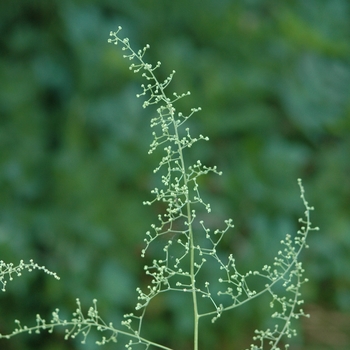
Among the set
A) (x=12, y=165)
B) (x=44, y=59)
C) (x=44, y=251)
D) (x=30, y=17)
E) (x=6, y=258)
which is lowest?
(x=6, y=258)

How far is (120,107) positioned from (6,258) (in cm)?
65

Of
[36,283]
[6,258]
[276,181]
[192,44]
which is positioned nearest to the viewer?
[6,258]

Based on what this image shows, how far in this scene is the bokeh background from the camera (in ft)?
6.10

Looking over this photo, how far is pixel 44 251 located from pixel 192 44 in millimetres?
884

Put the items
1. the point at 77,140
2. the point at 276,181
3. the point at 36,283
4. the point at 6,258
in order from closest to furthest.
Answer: the point at 6,258, the point at 36,283, the point at 77,140, the point at 276,181

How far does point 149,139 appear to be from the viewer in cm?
197

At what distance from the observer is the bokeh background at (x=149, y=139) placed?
1.86 m

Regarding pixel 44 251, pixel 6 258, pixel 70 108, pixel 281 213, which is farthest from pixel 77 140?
pixel 281 213

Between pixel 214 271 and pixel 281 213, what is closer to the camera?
pixel 214 271

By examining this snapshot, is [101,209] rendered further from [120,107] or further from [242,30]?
[242,30]

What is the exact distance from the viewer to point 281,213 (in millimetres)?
2090

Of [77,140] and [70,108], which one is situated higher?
[70,108]

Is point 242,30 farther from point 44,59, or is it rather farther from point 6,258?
point 6,258

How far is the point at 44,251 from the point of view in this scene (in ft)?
6.18
